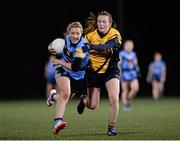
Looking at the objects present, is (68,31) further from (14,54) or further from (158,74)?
(14,54)

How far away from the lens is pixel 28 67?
3969 cm

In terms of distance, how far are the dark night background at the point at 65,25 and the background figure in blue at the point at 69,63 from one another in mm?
29929

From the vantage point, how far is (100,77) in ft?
41.4

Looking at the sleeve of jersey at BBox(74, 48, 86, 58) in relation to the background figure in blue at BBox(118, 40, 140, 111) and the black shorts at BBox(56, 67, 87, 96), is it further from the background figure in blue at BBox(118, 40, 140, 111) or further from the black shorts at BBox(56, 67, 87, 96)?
the background figure in blue at BBox(118, 40, 140, 111)

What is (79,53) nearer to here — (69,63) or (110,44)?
(69,63)

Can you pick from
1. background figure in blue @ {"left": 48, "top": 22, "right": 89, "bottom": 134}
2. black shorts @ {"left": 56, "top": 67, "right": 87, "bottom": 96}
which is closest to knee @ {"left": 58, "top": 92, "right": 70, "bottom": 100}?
background figure in blue @ {"left": 48, "top": 22, "right": 89, "bottom": 134}

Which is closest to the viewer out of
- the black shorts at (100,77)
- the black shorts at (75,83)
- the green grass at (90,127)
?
the green grass at (90,127)

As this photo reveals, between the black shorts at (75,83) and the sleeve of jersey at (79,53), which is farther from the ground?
the sleeve of jersey at (79,53)

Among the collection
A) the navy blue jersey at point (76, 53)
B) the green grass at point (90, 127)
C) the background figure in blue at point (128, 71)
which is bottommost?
the green grass at point (90, 127)

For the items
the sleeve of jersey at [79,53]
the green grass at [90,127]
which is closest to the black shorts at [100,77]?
the sleeve of jersey at [79,53]

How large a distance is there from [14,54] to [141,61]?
941cm

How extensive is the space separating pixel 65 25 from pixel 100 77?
115 ft

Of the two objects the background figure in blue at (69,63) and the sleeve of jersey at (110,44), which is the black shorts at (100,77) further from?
the sleeve of jersey at (110,44)

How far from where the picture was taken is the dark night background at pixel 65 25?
4550 cm
